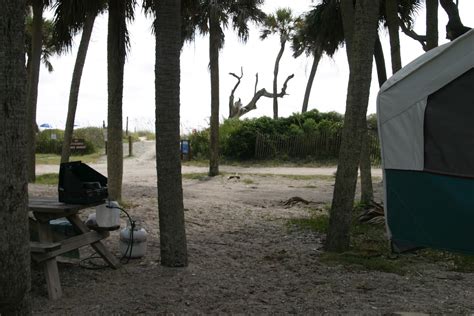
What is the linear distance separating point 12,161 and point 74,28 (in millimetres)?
10311

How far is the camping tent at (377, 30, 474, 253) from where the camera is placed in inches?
113

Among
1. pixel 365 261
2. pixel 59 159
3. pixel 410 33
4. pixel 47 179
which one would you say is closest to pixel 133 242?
pixel 365 261

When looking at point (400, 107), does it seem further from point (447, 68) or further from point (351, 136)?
point (351, 136)

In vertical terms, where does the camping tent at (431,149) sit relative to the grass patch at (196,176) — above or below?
above

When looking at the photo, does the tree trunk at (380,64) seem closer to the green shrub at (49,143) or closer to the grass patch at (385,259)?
the grass patch at (385,259)

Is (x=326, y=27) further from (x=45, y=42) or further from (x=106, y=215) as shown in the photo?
(x=45, y=42)

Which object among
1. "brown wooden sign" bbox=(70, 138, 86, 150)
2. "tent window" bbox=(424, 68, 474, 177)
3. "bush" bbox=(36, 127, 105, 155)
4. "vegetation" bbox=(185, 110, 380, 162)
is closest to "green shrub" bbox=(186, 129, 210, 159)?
"vegetation" bbox=(185, 110, 380, 162)

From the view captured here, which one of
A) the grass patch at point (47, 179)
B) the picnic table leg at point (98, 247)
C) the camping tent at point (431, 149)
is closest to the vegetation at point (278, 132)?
the grass patch at point (47, 179)

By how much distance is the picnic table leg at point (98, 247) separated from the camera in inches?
217

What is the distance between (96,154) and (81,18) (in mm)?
25467

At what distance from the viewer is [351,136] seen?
6.96m

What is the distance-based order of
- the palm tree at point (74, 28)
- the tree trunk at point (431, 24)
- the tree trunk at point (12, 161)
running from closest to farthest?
the tree trunk at point (12, 161), the tree trunk at point (431, 24), the palm tree at point (74, 28)

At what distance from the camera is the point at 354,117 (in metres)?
6.92

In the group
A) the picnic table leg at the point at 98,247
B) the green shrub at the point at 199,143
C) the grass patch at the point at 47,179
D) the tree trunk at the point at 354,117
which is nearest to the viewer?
the picnic table leg at the point at 98,247
